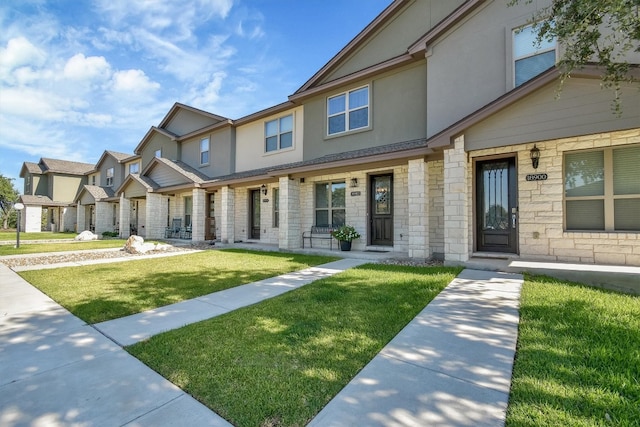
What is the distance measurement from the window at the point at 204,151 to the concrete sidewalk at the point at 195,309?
40.3 ft

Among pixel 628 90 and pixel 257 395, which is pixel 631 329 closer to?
pixel 257 395

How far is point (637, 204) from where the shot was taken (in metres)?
5.85

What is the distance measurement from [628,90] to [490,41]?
358 centimetres

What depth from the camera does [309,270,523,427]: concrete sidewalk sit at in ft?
6.25

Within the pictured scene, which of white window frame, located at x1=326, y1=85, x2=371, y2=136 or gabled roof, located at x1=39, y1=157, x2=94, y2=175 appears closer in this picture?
white window frame, located at x1=326, y1=85, x2=371, y2=136

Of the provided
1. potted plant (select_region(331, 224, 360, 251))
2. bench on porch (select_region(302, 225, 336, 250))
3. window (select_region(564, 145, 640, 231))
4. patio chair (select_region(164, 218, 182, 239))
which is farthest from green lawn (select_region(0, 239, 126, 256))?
window (select_region(564, 145, 640, 231))

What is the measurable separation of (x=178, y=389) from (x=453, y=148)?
275 inches

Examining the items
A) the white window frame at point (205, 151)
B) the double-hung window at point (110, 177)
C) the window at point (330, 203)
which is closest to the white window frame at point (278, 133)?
the window at point (330, 203)

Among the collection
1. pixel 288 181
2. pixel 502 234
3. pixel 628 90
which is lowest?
pixel 502 234

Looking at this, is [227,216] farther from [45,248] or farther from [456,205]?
[456,205]

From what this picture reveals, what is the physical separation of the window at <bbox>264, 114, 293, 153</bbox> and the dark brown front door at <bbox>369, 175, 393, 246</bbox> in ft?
15.2

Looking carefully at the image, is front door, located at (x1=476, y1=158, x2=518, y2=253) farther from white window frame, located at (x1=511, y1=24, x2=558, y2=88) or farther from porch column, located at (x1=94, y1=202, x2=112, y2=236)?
porch column, located at (x1=94, y1=202, x2=112, y2=236)

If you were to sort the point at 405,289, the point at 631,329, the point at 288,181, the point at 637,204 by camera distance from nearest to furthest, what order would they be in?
1. the point at 631,329
2. the point at 405,289
3. the point at 637,204
4. the point at 288,181


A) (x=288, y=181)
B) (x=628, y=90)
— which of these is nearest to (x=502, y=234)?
(x=628, y=90)
